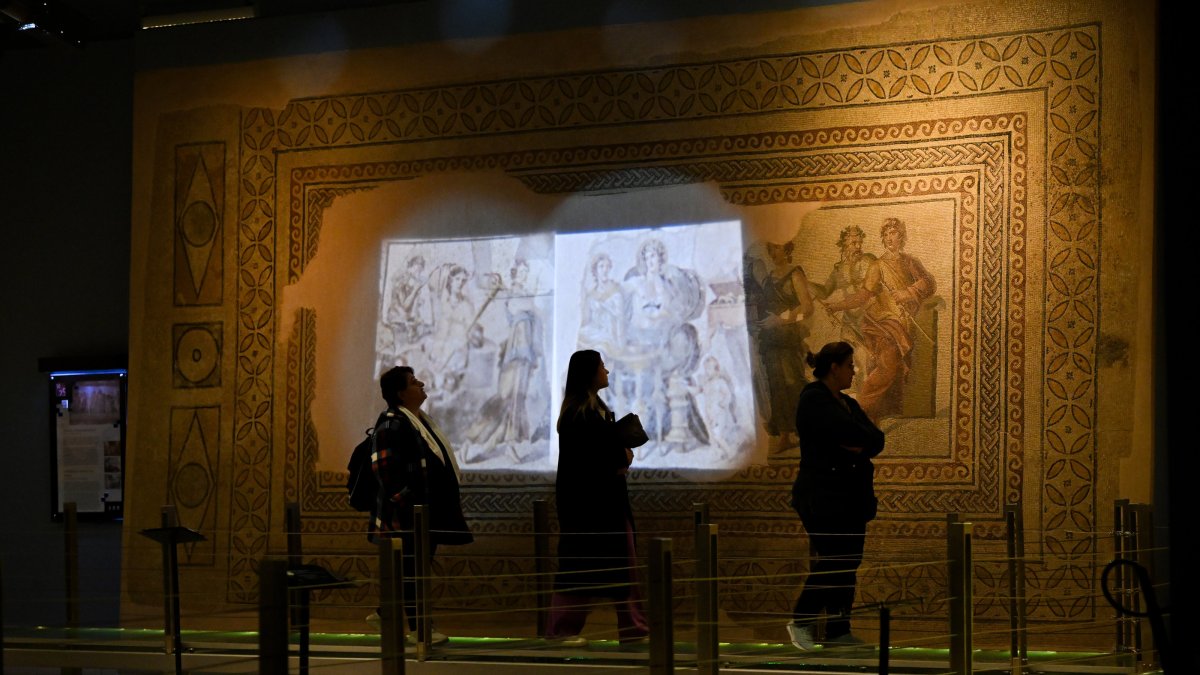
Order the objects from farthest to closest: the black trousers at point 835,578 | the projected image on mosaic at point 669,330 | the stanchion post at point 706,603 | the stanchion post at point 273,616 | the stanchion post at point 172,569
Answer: the projected image on mosaic at point 669,330
the black trousers at point 835,578
the stanchion post at point 172,569
the stanchion post at point 706,603
the stanchion post at point 273,616

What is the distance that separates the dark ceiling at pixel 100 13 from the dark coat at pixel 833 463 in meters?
4.42

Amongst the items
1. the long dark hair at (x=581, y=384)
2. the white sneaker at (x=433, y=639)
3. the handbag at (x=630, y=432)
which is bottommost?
the white sneaker at (x=433, y=639)

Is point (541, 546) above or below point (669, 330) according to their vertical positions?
below

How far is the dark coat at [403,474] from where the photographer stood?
7.20 metres

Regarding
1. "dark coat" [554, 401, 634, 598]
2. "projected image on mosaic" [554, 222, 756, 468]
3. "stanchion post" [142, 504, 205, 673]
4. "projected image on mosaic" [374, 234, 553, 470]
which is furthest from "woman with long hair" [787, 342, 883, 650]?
"stanchion post" [142, 504, 205, 673]

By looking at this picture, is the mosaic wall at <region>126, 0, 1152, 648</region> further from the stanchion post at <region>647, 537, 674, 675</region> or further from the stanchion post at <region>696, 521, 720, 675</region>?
the stanchion post at <region>647, 537, 674, 675</region>

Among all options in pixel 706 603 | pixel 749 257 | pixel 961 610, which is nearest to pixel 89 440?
pixel 749 257

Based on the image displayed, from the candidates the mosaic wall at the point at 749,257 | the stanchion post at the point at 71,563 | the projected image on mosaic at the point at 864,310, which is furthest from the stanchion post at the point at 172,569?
the projected image on mosaic at the point at 864,310

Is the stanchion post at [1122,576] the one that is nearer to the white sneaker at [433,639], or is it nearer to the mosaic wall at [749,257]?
the mosaic wall at [749,257]

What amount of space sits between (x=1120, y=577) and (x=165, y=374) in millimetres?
6200

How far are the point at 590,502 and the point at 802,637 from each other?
1.20m

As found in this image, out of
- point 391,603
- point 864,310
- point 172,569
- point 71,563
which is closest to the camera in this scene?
point 391,603

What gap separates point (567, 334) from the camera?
8.79m

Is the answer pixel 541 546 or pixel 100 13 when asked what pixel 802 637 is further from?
pixel 100 13
